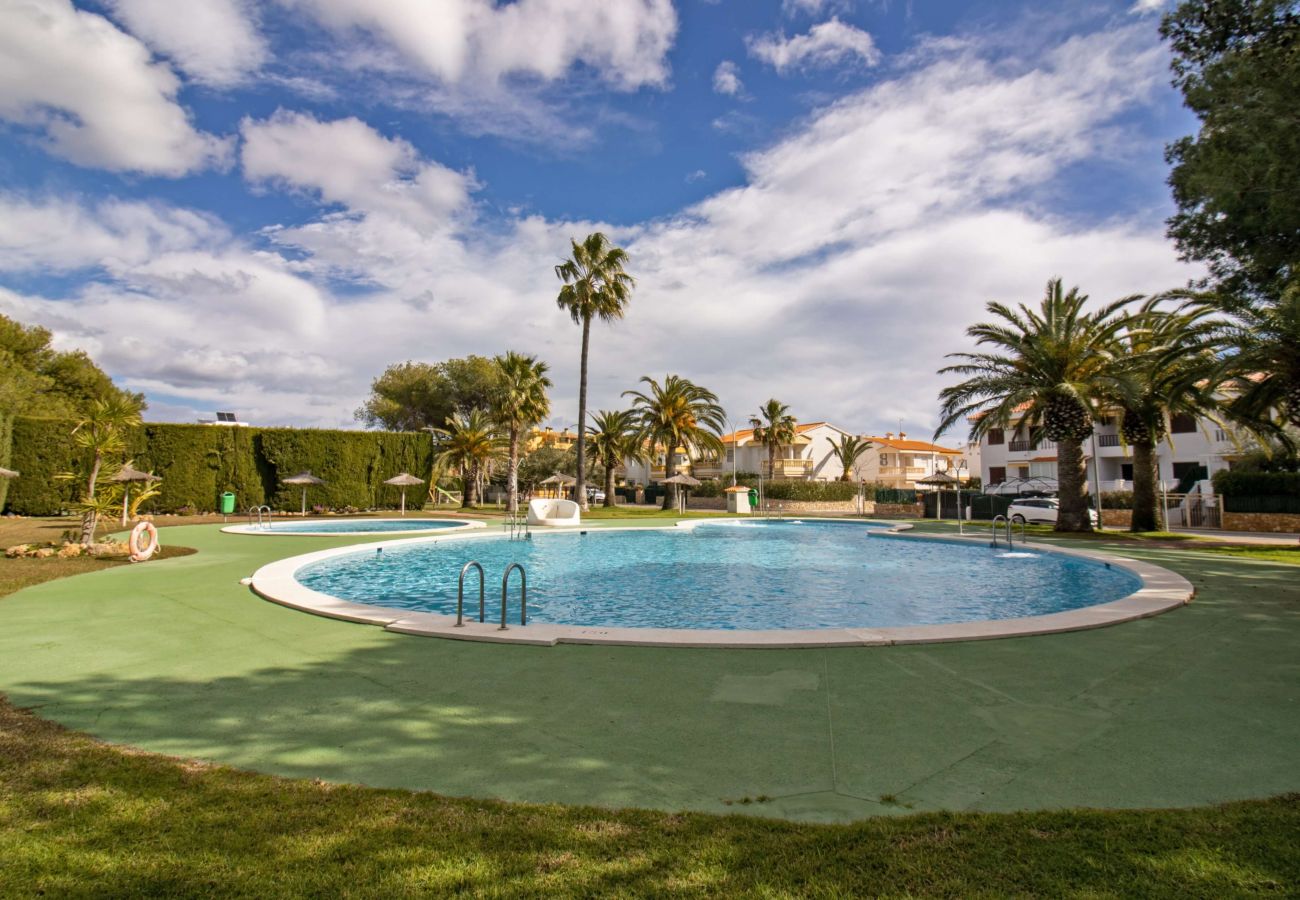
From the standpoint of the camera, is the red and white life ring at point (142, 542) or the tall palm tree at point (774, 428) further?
the tall palm tree at point (774, 428)

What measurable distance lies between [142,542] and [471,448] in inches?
1187

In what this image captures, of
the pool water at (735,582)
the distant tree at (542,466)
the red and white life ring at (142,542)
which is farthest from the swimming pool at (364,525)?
the distant tree at (542,466)

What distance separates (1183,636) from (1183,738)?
3.85m

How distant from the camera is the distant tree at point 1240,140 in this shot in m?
6.08

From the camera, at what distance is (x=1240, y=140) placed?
646cm

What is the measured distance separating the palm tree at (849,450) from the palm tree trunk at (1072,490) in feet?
124

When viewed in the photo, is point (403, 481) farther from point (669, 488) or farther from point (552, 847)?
point (552, 847)

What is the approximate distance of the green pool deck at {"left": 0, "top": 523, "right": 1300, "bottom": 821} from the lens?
3.74m

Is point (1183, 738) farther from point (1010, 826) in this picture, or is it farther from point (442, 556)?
point (442, 556)

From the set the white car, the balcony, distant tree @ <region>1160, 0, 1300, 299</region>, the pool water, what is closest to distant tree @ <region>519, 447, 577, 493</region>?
the balcony

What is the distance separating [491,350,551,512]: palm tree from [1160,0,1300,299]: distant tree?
32.7 metres

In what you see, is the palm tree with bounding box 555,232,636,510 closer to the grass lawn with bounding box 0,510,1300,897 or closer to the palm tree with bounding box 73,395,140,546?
the palm tree with bounding box 73,395,140,546

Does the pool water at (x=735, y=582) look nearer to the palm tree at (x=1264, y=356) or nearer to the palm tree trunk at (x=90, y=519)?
the palm tree trunk at (x=90, y=519)

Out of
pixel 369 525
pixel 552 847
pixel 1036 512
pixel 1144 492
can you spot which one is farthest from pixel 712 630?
pixel 1036 512
